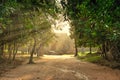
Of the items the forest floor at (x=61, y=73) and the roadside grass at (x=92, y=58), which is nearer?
the forest floor at (x=61, y=73)

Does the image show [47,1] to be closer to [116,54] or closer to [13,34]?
[13,34]

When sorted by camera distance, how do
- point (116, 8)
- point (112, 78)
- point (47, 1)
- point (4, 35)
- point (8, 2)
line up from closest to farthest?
point (8, 2), point (116, 8), point (47, 1), point (112, 78), point (4, 35)

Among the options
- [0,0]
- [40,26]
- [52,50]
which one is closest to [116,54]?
[40,26]

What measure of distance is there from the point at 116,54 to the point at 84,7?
20.5m

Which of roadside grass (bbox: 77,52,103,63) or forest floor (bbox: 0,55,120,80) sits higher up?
roadside grass (bbox: 77,52,103,63)

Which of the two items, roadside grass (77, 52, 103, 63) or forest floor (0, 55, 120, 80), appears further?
roadside grass (77, 52, 103, 63)

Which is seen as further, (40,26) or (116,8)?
(40,26)

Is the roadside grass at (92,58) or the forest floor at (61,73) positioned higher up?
the roadside grass at (92,58)

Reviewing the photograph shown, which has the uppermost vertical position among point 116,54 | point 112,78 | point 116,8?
point 116,8

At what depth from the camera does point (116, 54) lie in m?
29.7

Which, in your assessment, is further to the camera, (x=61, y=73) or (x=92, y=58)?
(x=92, y=58)

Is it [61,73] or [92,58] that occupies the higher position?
[92,58]

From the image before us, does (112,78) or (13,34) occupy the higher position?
(13,34)

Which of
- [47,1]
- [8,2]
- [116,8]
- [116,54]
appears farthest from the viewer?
[116,54]
